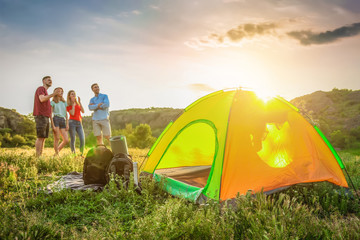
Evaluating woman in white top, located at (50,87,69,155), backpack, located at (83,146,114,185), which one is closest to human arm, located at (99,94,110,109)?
woman in white top, located at (50,87,69,155)

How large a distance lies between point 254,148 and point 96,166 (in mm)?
3068

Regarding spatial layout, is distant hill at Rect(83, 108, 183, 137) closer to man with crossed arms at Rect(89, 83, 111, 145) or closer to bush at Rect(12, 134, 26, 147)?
bush at Rect(12, 134, 26, 147)

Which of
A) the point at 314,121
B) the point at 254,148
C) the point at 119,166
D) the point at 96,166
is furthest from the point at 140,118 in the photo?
the point at 254,148

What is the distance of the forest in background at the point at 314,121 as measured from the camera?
2107cm

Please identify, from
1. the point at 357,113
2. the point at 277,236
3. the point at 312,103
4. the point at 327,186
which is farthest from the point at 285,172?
the point at 312,103

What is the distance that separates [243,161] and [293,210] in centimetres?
130

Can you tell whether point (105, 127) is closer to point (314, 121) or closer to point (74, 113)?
point (74, 113)

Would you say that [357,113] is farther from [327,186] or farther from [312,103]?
[327,186]

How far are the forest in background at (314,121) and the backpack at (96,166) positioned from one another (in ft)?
23.4

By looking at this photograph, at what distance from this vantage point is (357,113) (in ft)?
92.8

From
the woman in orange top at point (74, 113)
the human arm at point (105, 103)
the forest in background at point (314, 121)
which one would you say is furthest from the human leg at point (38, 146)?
the forest in background at point (314, 121)

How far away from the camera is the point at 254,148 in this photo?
183 inches

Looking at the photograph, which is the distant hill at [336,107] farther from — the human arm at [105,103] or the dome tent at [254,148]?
the dome tent at [254,148]

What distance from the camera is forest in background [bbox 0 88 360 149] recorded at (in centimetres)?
2107
